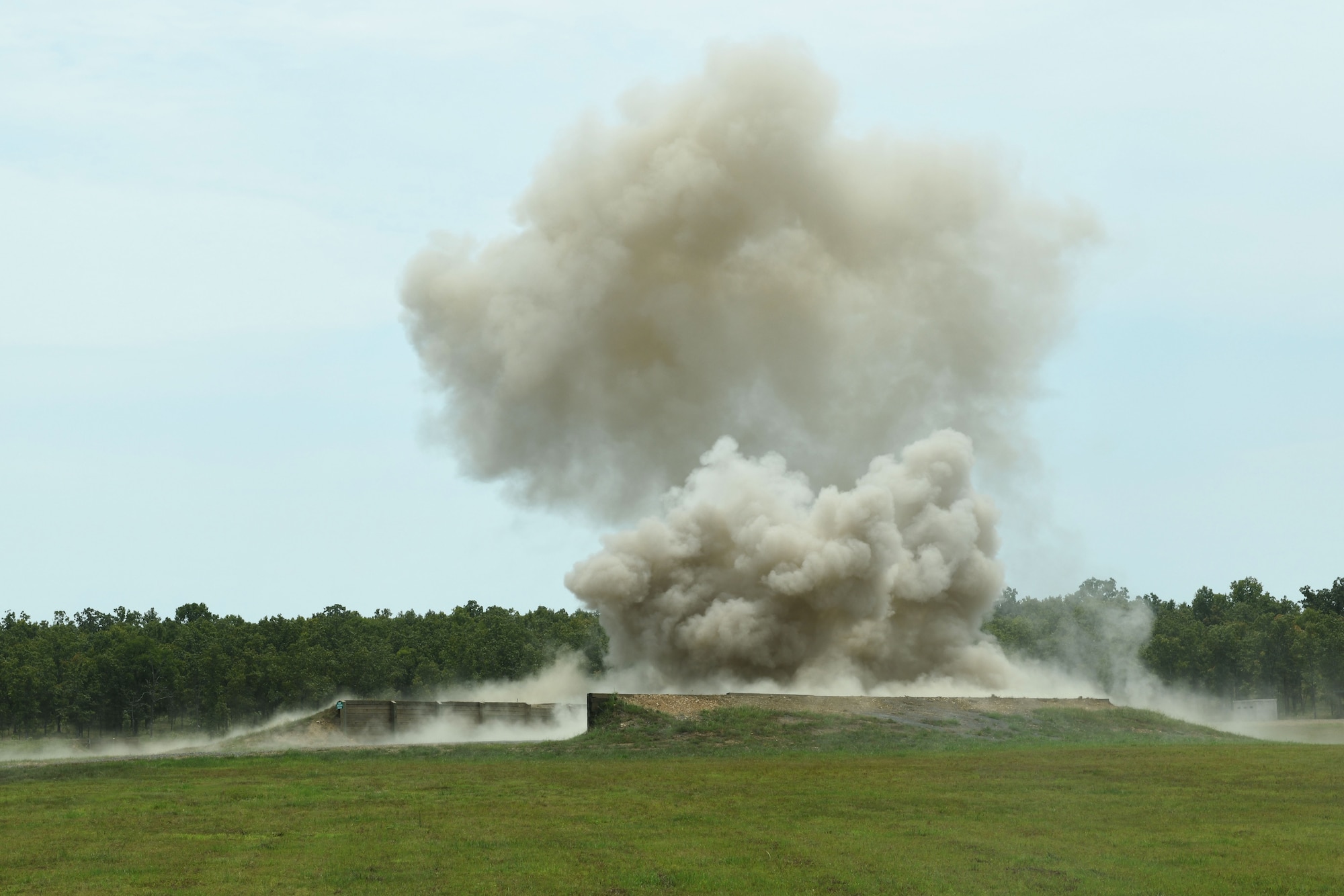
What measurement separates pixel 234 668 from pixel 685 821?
79502 mm

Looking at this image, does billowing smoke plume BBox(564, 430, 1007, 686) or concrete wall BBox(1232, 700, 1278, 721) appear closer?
billowing smoke plume BBox(564, 430, 1007, 686)

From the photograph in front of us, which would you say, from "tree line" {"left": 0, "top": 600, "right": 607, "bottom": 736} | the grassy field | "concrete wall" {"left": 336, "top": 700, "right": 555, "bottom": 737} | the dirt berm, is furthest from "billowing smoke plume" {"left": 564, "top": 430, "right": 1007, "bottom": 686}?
"tree line" {"left": 0, "top": 600, "right": 607, "bottom": 736}

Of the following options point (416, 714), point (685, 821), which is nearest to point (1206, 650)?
point (416, 714)

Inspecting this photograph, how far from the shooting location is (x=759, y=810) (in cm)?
2766

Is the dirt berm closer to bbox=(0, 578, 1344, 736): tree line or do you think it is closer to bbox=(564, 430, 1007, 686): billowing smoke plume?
bbox=(564, 430, 1007, 686): billowing smoke plume

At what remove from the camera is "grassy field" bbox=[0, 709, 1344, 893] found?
766 inches

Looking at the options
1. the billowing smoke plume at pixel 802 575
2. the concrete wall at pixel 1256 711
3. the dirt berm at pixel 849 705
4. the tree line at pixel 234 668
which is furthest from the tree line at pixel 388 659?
the dirt berm at pixel 849 705

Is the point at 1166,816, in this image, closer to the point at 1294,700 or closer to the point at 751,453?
the point at 751,453

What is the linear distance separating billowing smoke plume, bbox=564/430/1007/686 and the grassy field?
56.8 ft

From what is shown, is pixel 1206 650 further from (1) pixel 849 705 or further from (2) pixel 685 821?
(2) pixel 685 821

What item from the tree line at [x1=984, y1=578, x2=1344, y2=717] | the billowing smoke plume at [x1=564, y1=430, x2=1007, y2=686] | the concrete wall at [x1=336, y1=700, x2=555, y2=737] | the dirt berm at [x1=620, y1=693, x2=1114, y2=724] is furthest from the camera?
the tree line at [x1=984, y1=578, x2=1344, y2=717]

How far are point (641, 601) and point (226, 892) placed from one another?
46818 millimetres

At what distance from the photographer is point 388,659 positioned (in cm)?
10388

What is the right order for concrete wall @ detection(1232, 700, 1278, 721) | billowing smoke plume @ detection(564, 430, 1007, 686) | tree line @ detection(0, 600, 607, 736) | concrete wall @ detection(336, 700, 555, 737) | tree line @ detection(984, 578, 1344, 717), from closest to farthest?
concrete wall @ detection(336, 700, 555, 737), billowing smoke plume @ detection(564, 430, 1007, 686), concrete wall @ detection(1232, 700, 1278, 721), tree line @ detection(0, 600, 607, 736), tree line @ detection(984, 578, 1344, 717)
